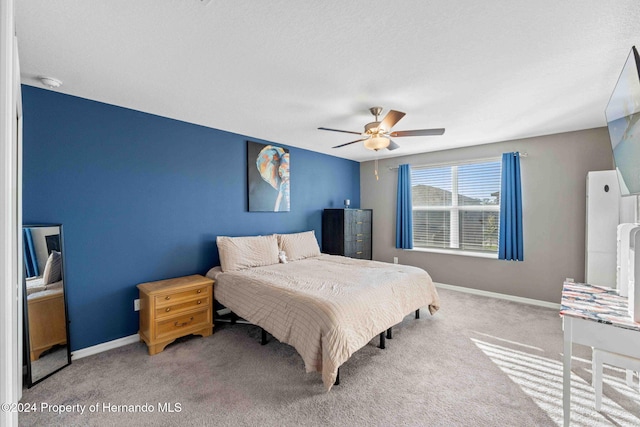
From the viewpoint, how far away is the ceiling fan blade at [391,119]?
96.6 inches

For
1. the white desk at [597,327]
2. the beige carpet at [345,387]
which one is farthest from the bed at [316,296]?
the white desk at [597,327]

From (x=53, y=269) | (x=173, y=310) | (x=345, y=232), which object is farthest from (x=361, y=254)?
(x=53, y=269)

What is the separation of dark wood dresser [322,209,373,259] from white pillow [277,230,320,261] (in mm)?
635

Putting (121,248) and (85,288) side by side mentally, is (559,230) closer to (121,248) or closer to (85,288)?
(121,248)

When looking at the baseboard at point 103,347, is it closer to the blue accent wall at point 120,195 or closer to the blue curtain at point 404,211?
the blue accent wall at point 120,195

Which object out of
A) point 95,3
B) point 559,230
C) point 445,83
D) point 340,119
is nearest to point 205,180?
point 340,119

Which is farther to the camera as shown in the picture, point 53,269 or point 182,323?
point 182,323

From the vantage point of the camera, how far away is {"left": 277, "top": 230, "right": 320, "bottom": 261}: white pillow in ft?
13.1

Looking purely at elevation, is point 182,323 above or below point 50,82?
below

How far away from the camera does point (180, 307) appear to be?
9.07 ft

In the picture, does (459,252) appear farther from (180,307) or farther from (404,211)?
(180,307)

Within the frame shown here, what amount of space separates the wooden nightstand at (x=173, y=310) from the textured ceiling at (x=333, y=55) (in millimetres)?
1829

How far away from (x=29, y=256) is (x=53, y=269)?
20 centimetres

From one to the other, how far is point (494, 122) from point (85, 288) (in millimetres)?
4699
